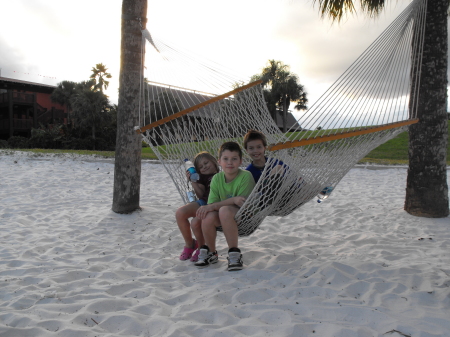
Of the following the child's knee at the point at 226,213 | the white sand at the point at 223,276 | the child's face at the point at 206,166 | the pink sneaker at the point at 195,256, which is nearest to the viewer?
the white sand at the point at 223,276

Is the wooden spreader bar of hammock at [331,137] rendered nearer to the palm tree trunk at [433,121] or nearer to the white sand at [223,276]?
the white sand at [223,276]

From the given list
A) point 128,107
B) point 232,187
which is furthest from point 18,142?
point 232,187

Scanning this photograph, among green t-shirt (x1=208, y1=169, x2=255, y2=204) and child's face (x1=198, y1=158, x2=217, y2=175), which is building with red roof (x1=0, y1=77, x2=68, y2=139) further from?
green t-shirt (x1=208, y1=169, x2=255, y2=204)

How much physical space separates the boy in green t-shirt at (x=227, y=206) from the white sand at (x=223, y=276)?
0.30 ft

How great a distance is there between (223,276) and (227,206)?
14.2 inches

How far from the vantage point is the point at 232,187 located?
2066mm

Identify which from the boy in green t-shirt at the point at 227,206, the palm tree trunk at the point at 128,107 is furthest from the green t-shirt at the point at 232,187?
the palm tree trunk at the point at 128,107

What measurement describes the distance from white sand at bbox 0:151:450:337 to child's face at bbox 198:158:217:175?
53cm

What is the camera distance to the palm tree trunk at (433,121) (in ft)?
10.1

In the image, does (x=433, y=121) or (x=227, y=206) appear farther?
(x=433, y=121)

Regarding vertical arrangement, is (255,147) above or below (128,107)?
below

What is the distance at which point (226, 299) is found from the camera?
5.23 ft

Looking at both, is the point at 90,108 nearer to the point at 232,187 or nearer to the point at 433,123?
the point at 433,123

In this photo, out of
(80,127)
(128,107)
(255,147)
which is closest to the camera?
(255,147)
